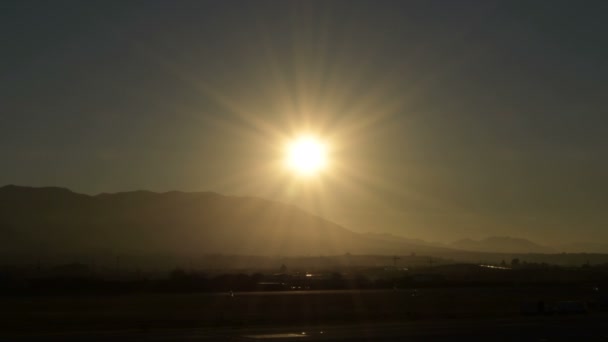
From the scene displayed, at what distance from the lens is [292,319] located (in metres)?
50.5

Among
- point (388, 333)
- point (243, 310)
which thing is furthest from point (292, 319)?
point (388, 333)

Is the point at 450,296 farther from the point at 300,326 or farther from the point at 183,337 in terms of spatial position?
the point at 183,337

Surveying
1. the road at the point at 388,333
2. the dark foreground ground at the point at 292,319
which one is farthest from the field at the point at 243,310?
the road at the point at 388,333

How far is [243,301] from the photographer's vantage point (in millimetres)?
68812

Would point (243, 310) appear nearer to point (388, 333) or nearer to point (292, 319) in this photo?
point (292, 319)

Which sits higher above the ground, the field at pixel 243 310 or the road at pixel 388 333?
the field at pixel 243 310

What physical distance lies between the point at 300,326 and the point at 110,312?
19.0 m

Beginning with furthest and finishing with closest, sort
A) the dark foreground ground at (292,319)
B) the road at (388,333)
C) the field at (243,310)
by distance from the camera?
the field at (243,310) < the dark foreground ground at (292,319) < the road at (388,333)

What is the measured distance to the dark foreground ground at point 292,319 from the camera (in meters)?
39.2

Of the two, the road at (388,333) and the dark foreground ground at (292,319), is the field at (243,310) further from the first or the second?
the road at (388,333)

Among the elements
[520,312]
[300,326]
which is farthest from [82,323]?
[520,312]

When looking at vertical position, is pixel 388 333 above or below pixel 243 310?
below

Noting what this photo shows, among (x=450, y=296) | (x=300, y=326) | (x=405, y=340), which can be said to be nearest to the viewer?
(x=405, y=340)

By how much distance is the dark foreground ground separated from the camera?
39219 mm
